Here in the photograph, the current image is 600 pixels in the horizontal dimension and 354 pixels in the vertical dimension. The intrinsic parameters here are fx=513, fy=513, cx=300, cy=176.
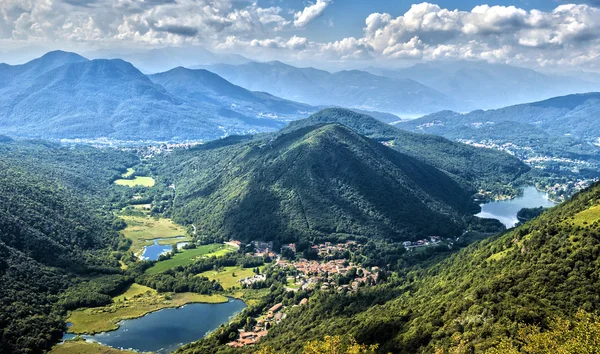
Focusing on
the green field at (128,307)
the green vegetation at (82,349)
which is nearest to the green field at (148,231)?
the green field at (128,307)

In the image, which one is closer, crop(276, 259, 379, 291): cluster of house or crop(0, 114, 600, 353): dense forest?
crop(0, 114, 600, 353): dense forest

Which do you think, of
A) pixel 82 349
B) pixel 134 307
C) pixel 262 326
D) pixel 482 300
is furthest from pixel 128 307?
pixel 482 300

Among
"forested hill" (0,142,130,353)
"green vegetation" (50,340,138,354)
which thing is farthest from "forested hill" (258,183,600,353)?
"forested hill" (0,142,130,353)

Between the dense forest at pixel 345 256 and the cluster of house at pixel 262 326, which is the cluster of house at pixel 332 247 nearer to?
the dense forest at pixel 345 256

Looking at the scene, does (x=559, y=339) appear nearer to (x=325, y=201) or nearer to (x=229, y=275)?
(x=229, y=275)

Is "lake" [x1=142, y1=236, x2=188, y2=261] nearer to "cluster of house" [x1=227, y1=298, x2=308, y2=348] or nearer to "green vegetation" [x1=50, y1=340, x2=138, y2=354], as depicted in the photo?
"green vegetation" [x1=50, y1=340, x2=138, y2=354]
